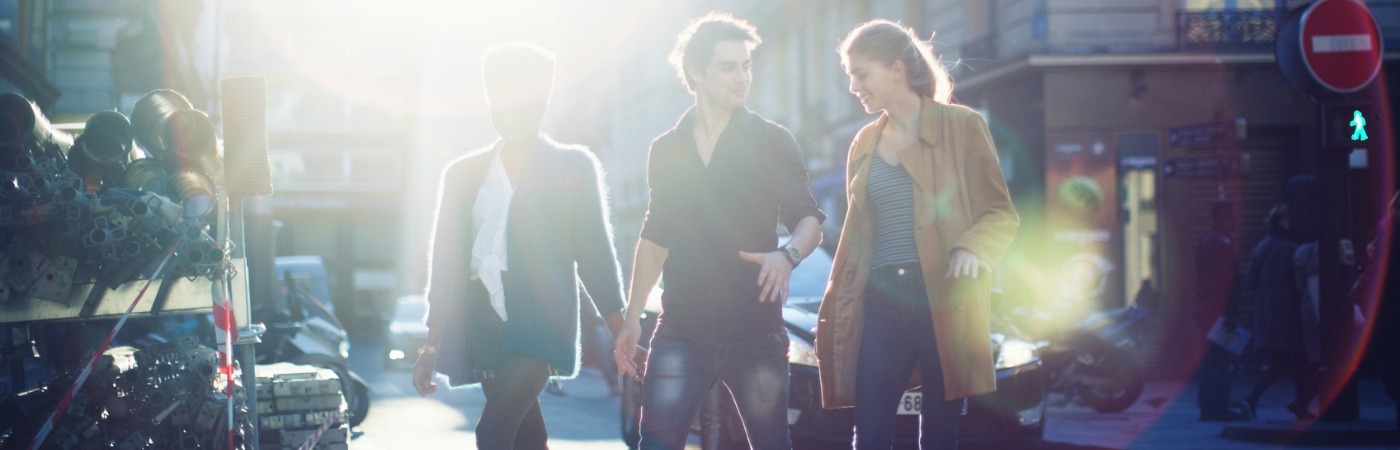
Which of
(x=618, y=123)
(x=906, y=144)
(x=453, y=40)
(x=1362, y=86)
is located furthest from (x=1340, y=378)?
(x=453, y=40)

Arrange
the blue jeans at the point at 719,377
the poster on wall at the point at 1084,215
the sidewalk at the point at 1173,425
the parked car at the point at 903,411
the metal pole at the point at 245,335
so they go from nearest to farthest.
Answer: the blue jeans at the point at 719,377 < the metal pole at the point at 245,335 < the parked car at the point at 903,411 < the sidewalk at the point at 1173,425 < the poster on wall at the point at 1084,215

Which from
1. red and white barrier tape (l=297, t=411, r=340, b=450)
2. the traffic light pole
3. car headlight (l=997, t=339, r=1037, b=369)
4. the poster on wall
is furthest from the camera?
the poster on wall

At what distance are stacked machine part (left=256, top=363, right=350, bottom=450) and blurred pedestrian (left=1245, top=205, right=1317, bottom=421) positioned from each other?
678cm

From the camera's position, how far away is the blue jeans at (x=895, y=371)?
4.70 m

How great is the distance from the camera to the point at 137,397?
244 inches

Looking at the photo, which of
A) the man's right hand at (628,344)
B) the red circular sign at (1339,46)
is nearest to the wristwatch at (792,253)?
the man's right hand at (628,344)

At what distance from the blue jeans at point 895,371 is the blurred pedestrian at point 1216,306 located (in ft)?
24.8

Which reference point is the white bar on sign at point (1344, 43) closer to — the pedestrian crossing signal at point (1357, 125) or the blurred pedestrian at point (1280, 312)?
the pedestrian crossing signal at point (1357, 125)

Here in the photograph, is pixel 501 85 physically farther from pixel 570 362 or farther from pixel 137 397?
pixel 137 397

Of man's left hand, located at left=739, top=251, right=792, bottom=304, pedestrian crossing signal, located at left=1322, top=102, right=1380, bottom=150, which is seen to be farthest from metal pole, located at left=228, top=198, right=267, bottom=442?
pedestrian crossing signal, located at left=1322, top=102, right=1380, bottom=150

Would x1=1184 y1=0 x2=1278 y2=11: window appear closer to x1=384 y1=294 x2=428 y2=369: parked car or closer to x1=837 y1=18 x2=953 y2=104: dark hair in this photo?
x1=384 y1=294 x2=428 y2=369: parked car

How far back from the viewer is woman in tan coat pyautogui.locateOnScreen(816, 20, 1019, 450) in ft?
15.3

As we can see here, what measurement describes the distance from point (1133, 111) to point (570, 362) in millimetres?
16422

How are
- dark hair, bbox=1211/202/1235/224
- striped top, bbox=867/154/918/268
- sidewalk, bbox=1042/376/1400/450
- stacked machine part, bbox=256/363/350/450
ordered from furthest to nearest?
1. dark hair, bbox=1211/202/1235/224
2. sidewalk, bbox=1042/376/1400/450
3. stacked machine part, bbox=256/363/350/450
4. striped top, bbox=867/154/918/268
